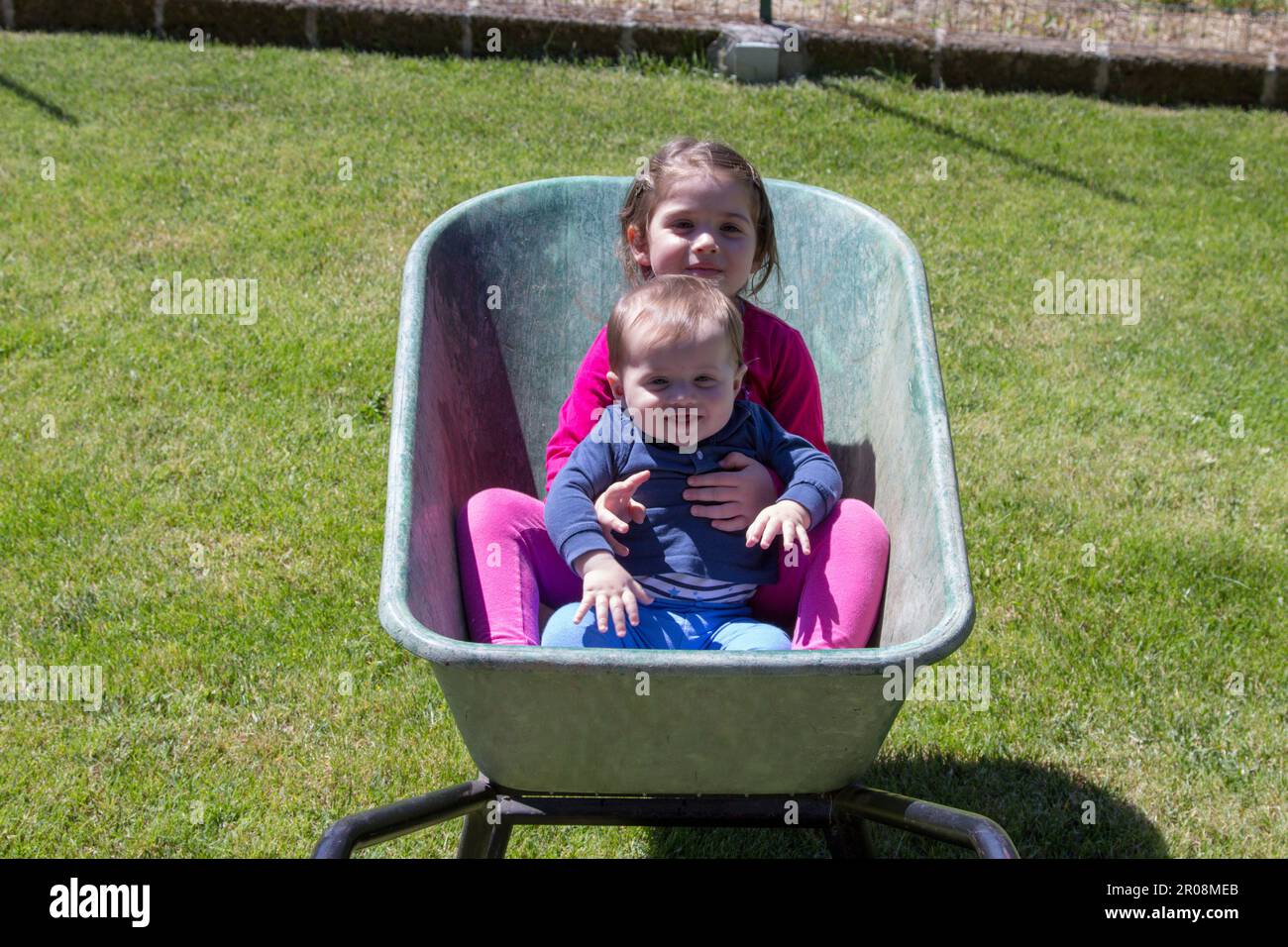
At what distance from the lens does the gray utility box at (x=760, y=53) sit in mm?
6867

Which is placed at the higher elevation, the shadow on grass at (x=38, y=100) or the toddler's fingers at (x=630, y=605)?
the shadow on grass at (x=38, y=100)

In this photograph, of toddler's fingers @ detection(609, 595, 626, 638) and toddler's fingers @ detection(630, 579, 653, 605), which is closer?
toddler's fingers @ detection(609, 595, 626, 638)

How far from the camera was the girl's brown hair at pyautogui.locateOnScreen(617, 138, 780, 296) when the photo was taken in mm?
2602

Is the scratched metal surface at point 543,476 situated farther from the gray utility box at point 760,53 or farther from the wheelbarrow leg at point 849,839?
the gray utility box at point 760,53

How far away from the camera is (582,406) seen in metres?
2.57

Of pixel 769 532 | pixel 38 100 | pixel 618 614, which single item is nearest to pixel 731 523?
pixel 769 532

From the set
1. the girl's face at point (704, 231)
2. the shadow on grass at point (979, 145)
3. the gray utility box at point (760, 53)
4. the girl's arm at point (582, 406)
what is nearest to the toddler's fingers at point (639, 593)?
the girl's arm at point (582, 406)

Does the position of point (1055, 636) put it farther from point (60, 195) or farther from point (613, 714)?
point (60, 195)

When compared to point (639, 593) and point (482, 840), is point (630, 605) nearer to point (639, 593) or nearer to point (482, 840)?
point (639, 593)

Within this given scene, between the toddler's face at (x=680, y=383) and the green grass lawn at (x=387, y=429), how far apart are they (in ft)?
3.25

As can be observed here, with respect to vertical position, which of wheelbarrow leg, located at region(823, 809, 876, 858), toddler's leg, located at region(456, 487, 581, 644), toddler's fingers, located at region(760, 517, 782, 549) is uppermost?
toddler's fingers, located at region(760, 517, 782, 549)

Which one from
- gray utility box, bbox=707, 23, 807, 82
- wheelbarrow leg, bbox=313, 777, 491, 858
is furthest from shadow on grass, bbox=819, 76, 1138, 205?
wheelbarrow leg, bbox=313, 777, 491, 858

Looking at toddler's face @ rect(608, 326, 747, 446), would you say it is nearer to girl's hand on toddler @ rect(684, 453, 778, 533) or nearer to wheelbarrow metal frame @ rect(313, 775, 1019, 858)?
girl's hand on toddler @ rect(684, 453, 778, 533)
